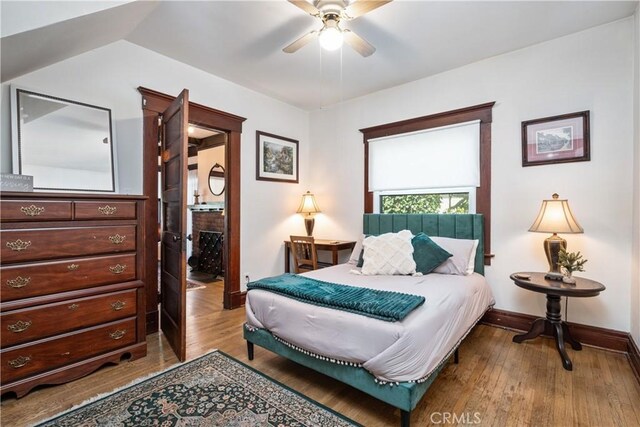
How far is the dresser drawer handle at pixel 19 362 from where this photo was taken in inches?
72.7

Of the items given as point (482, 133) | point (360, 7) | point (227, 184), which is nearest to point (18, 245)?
point (227, 184)

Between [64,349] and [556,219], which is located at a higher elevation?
[556,219]

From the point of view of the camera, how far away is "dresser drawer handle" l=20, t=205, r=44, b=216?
1902 mm

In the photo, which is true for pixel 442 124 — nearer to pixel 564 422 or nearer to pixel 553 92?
pixel 553 92

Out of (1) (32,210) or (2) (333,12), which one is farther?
(2) (333,12)

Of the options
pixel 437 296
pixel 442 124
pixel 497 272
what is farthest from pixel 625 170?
pixel 437 296

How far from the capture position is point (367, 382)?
1676mm

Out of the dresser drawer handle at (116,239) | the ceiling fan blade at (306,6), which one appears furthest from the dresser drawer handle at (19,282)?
the ceiling fan blade at (306,6)

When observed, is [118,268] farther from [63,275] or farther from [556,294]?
[556,294]

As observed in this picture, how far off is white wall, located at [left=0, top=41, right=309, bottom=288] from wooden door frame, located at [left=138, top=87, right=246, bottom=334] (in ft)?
0.26

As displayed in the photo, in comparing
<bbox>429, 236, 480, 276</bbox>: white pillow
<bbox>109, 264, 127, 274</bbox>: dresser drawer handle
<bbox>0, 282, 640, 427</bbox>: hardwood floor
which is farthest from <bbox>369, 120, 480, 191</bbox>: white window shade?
<bbox>109, 264, 127, 274</bbox>: dresser drawer handle

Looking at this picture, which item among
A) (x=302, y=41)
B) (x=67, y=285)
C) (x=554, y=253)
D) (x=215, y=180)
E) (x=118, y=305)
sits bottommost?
(x=118, y=305)

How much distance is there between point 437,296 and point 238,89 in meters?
3.35

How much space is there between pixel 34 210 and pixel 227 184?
1992 mm
